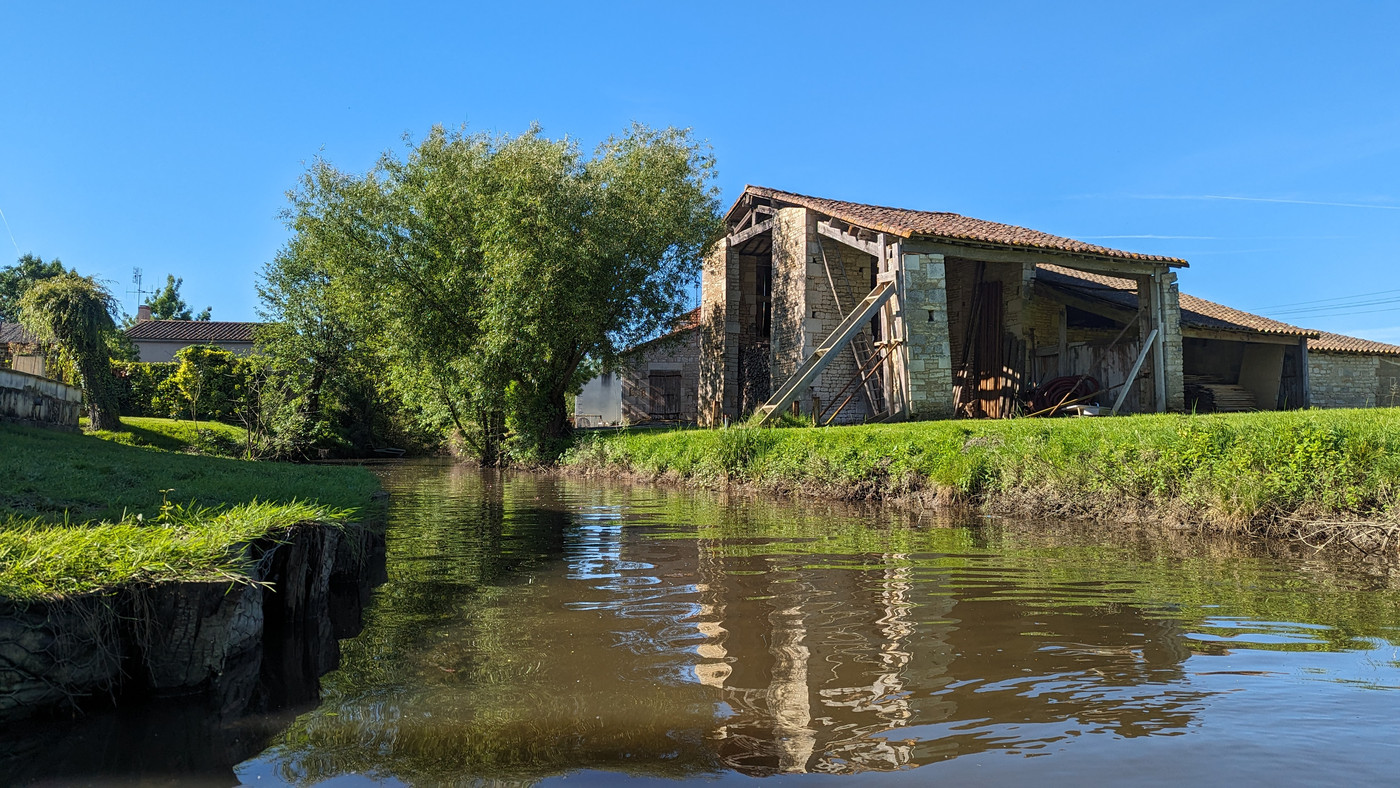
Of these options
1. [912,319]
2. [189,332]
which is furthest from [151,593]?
[189,332]

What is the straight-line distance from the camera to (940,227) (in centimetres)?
1834

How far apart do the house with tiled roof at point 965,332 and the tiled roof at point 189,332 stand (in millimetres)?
31077

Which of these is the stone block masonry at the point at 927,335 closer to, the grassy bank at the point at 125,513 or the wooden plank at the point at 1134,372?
the wooden plank at the point at 1134,372

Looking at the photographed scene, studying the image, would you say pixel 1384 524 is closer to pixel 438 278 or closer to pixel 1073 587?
pixel 1073 587

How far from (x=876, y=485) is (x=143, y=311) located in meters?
51.0

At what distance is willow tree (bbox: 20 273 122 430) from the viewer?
1905 centimetres

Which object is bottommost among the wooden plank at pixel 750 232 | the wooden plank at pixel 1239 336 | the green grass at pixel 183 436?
the green grass at pixel 183 436

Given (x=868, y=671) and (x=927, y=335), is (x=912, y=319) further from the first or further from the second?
(x=868, y=671)

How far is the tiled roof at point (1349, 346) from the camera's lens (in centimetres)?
2181

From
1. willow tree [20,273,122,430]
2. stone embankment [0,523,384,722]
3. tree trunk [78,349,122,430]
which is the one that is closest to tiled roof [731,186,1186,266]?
stone embankment [0,523,384,722]

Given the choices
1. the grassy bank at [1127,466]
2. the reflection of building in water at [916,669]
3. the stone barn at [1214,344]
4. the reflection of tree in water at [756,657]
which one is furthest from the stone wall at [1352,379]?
the reflection of building in water at [916,669]

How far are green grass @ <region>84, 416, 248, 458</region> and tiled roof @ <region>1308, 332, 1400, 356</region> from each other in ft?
91.5

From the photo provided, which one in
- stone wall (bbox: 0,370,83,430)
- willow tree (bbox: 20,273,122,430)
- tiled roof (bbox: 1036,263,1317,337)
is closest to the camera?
stone wall (bbox: 0,370,83,430)

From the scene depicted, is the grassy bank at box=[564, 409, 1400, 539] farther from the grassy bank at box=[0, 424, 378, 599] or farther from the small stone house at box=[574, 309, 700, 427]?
the small stone house at box=[574, 309, 700, 427]
